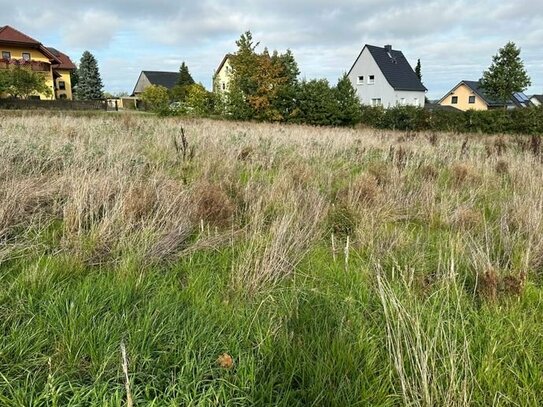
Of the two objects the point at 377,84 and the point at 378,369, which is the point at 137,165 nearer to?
the point at 378,369

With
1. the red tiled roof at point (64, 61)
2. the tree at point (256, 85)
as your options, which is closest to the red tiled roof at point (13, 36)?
the red tiled roof at point (64, 61)

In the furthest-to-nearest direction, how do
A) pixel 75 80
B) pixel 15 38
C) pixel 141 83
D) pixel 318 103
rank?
pixel 141 83 < pixel 75 80 < pixel 15 38 < pixel 318 103

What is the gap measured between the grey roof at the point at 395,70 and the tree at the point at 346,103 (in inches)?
758

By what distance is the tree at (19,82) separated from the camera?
119ft

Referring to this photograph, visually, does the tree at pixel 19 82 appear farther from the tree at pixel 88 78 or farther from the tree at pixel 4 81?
the tree at pixel 88 78

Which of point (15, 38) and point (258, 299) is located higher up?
point (15, 38)

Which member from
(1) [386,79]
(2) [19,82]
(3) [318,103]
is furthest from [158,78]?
(3) [318,103]

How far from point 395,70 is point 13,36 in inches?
1850

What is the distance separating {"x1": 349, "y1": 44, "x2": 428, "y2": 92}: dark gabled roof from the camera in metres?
45.2

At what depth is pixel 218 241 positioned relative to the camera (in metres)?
3.33

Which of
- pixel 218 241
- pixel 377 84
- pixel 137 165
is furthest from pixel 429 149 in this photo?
pixel 377 84

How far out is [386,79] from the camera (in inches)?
1770

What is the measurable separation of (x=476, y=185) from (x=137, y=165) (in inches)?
211

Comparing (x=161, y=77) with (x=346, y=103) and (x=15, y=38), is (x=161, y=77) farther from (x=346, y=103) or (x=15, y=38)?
(x=346, y=103)
